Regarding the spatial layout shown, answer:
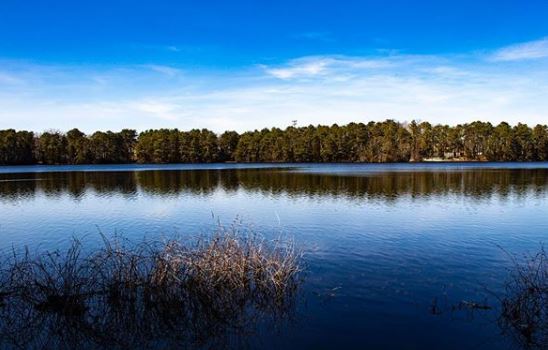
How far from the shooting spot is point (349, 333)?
46.5 ft

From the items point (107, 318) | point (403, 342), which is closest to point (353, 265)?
point (403, 342)

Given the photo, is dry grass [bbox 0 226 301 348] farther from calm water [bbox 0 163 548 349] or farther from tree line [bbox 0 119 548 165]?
tree line [bbox 0 119 548 165]

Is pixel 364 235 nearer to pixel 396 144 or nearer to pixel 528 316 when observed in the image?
pixel 528 316

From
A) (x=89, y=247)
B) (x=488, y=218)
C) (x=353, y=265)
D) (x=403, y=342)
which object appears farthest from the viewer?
(x=488, y=218)

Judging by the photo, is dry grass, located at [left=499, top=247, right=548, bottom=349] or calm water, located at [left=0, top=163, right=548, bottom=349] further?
calm water, located at [left=0, top=163, right=548, bottom=349]

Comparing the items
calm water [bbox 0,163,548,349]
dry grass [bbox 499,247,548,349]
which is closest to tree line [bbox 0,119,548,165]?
calm water [bbox 0,163,548,349]

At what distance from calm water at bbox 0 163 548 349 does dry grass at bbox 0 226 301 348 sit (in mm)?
1577

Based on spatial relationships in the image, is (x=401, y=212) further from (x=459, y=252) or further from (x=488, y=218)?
(x=459, y=252)

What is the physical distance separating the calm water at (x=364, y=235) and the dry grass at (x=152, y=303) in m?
1.58

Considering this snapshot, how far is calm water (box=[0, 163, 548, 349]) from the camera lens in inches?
569

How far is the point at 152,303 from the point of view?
15766 mm

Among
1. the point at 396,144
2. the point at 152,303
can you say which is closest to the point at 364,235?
the point at 152,303

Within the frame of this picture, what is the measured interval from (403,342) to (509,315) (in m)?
4.37

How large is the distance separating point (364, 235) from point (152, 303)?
16960 mm
